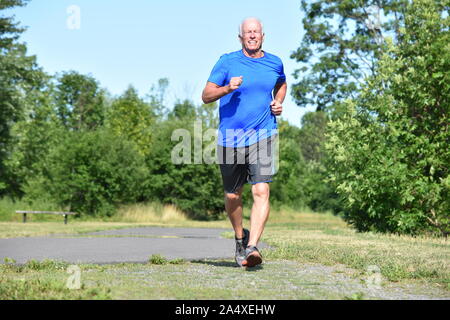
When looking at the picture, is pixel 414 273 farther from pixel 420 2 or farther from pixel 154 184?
pixel 154 184

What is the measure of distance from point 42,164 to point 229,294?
4134cm

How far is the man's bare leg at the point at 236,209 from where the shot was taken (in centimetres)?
571

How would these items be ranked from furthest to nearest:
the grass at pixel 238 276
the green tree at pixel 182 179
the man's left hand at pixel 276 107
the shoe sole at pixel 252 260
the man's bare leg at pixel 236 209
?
the green tree at pixel 182 179
the man's bare leg at pixel 236 209
the man's left hand at pixel 276 107
the shoe sole at pixel 252 260
the grass at pixel 238 276

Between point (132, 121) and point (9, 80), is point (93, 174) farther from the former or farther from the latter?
point (132, 121)

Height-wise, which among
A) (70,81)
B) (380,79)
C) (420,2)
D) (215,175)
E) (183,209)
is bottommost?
(183,209)

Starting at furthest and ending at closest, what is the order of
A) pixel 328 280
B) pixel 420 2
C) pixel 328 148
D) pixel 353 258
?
pixel 328 148 < pixel 420 2 < pixel 353 258 < pixel 328 280

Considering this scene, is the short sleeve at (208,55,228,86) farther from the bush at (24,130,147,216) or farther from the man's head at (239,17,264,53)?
the bush at (24,130,147,216)

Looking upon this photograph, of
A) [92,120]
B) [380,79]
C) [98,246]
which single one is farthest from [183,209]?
[92,120]

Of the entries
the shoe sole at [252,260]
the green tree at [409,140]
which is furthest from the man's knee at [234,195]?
the green tree at [409,140]

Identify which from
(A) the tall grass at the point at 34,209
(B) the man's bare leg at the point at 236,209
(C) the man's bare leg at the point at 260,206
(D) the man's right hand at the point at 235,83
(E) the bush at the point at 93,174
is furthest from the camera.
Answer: (E) the bush at the point at 93,174

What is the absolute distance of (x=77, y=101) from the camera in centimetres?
6212

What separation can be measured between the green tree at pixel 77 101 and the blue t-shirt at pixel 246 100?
58.4 meters

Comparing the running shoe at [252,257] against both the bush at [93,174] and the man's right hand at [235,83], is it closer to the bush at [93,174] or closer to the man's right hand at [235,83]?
the man's right hand at [235,83]

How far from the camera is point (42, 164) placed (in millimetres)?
42500
